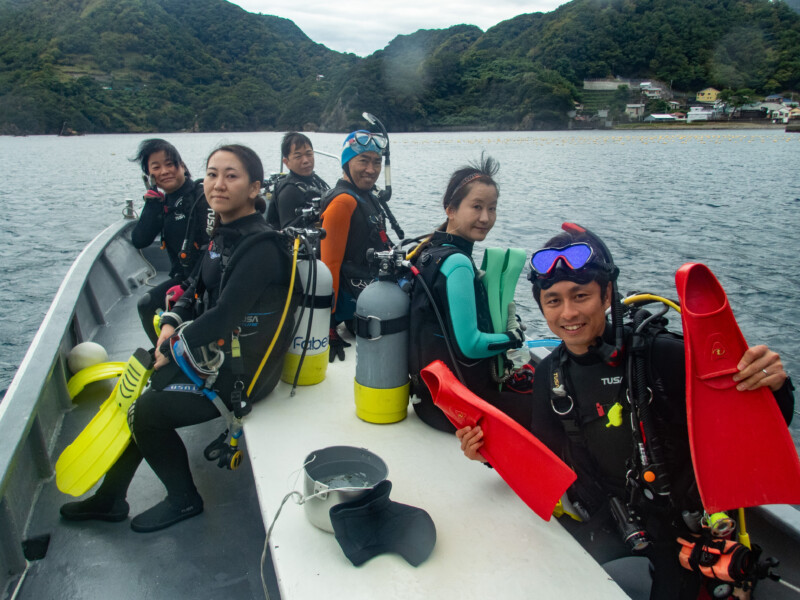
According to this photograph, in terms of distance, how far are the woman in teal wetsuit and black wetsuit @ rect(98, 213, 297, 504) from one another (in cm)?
65

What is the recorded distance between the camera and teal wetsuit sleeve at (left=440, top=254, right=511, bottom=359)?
7.61 ft

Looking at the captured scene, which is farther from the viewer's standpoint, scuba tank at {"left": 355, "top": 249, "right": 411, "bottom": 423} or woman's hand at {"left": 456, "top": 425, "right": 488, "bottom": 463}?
scuba tank at {"left": 355, "top": 249, "right": 411, "bottom": 423}

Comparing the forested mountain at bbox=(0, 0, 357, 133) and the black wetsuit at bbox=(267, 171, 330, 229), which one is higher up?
the forested mountain at bbox=(0, 0, 357, 133)

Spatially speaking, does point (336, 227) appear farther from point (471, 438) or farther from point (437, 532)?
point (437, 532)

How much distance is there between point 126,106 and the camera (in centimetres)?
6612

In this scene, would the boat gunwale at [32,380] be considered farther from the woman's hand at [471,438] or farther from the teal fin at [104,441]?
the woman's hand at [471,438]

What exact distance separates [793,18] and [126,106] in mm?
81172

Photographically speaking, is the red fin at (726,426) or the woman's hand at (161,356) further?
the woman's hand at (161,356)

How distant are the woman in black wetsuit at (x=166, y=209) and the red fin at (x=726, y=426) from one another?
3.06m

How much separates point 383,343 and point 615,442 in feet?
3.54

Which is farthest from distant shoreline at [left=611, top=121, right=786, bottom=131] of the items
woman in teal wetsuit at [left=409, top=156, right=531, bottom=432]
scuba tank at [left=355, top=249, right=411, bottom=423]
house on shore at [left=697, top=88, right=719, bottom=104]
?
scuba tank at [left=355, top=249, right=411, bottom=423]

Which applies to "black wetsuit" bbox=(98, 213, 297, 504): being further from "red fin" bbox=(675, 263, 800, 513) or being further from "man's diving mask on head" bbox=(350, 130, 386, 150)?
"red fin" bbox=(675, 263, 800, 513)

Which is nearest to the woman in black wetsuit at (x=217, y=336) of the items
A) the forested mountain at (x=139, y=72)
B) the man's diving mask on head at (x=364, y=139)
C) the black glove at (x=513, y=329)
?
the black glove at (x=513, y=329)

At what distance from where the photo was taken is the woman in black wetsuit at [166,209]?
3803 mm
